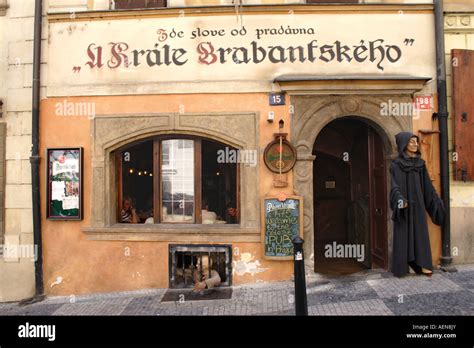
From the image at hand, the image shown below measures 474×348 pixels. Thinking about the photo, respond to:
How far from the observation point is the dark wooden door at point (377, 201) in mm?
6312

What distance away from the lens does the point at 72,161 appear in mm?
6277

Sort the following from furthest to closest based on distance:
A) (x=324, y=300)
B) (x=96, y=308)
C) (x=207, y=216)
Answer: (x=207, y=216), (x=96, y=308), (x=324, y=300)

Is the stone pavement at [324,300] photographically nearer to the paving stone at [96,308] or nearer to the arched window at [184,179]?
the paving stone at [96,308]

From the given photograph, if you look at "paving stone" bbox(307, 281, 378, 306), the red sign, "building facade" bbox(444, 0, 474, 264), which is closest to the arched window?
"paving stone" bbox(307, 281, 378, 306)

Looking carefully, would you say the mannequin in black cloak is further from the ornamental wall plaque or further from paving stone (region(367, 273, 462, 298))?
the ornamental wall plaque

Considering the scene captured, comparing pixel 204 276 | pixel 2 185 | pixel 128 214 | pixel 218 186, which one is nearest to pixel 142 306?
pixel 204 276

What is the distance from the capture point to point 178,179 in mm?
6465

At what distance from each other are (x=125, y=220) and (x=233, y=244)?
202 centimetres

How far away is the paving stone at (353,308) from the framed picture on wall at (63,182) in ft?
14.0

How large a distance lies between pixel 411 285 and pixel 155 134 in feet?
15.4

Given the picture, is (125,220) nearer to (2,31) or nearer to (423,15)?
(2,31)

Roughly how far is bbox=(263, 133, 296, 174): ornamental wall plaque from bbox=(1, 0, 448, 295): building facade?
0.03m

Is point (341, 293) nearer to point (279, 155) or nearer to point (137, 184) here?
point (279, 155)
